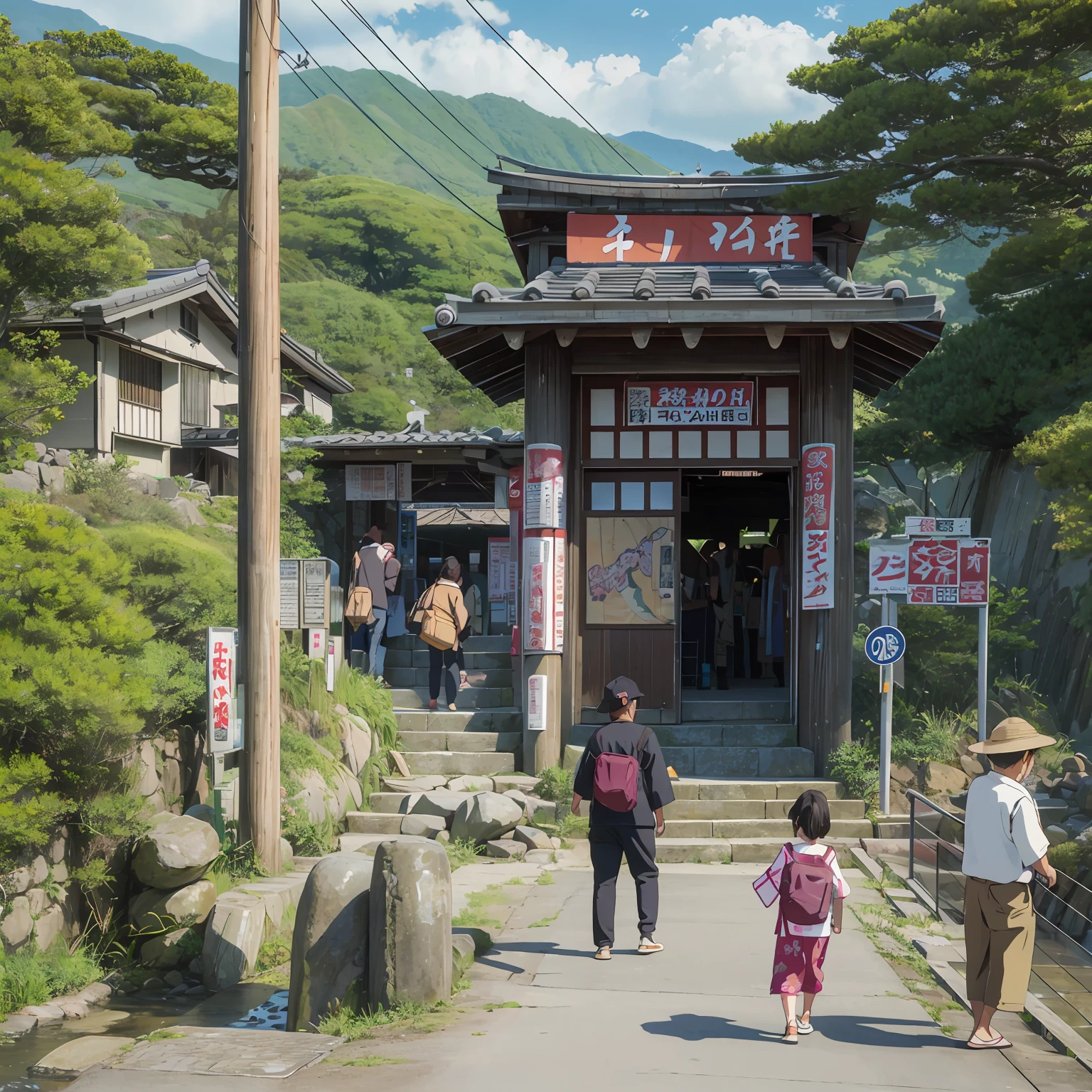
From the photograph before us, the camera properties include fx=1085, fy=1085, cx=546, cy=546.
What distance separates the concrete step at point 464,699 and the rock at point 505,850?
3389mm

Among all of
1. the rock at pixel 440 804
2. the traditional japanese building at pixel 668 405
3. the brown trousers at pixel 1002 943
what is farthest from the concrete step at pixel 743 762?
the brown trousers at pixel 1002 943

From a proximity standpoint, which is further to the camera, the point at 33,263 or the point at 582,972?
the point at 33,263

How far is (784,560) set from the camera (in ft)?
54.5

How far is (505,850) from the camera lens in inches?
420

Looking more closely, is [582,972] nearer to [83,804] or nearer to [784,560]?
[83,804]

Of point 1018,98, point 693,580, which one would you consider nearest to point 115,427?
point 693,580

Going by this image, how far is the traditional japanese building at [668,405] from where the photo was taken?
11.7 meters


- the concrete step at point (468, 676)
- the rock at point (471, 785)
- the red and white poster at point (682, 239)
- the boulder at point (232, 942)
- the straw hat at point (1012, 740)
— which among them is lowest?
the boulder at point (232, 942)

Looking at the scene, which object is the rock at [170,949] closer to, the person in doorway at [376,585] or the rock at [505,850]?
the rock at [505,850]

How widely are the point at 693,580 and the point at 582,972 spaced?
31.1 feet

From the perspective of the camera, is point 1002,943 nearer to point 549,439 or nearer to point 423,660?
point 549,439

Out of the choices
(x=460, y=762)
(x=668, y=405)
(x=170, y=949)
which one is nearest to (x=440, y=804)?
(x=460, y=762)

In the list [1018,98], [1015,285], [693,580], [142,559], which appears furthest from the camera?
[1015,285]

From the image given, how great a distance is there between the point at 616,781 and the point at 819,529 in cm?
566
